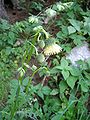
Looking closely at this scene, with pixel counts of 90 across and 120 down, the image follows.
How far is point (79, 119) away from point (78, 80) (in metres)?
0.53

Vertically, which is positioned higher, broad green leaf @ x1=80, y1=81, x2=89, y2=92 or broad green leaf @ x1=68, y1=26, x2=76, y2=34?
broad green leaf @ x1=68, y1=26, x2=76, y2=34

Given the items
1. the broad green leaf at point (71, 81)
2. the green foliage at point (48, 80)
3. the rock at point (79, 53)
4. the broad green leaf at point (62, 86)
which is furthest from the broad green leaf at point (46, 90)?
the rock at point (79, 53)

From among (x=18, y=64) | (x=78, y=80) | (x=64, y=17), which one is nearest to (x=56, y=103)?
(x=78, y=80)

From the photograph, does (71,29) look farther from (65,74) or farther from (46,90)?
(46,90)

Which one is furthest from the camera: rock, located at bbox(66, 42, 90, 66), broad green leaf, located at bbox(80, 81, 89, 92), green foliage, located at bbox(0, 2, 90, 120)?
rock, located at bbox(66, 42, 90, 66)

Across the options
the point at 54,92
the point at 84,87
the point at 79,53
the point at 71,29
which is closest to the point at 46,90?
the point at 54,92

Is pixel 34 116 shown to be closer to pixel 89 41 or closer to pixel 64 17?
pixel 89 41

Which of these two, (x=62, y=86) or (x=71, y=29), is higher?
(x=71, y=29)

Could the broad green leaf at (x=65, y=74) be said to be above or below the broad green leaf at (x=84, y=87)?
above

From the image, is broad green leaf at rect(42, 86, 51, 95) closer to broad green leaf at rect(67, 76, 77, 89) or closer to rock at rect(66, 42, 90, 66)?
broad green leaf at rect(67, 76, 77, 89)

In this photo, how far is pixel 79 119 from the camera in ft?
9.55

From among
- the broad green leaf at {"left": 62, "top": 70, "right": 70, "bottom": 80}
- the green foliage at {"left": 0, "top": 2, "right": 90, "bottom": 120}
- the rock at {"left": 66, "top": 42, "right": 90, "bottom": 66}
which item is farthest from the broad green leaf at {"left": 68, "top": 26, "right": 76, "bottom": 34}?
the broad green leaf at {"left": 62, "top": 70, "right": 70, "bottom": 80}

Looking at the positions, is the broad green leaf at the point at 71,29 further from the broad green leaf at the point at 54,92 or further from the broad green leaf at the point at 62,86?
the broad green leaf at the point at 54,92

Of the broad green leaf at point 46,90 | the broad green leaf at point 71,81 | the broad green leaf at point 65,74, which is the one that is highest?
the broad green leaf at point 65,74
